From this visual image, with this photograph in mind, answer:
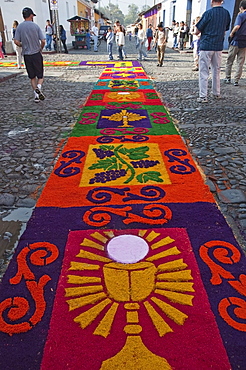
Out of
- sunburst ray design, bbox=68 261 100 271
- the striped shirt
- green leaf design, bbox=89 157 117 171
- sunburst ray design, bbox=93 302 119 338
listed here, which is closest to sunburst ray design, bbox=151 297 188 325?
sunburst ray design, bbox=93 302 119 338

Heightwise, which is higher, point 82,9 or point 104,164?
point 82,9

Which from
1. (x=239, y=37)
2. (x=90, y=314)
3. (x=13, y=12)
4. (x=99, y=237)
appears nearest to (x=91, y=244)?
(x=99, y=237)

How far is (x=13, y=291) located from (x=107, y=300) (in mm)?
580

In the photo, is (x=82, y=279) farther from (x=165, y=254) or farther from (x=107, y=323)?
(x=165, y=254)

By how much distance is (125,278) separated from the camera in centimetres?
193

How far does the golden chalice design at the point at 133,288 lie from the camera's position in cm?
152

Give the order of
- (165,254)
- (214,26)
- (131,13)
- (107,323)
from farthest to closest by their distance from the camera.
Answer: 1. (131,13)
2. (214,26)
3. (165,254)
4. (107,323)

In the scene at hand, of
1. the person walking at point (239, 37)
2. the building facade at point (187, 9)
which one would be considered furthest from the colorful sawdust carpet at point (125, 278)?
the building facade at point (187, 9)

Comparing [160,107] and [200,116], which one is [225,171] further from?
[160,107]

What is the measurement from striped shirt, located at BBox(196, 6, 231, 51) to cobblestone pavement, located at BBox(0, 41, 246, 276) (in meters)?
1.13

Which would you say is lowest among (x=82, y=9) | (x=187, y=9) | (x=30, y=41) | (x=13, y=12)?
(x=30, y=41)

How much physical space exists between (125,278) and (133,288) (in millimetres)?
97

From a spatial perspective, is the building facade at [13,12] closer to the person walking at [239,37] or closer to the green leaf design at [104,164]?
the person walking at [239,37]

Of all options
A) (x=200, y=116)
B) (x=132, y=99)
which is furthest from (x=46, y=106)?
(x=200, y=116)
